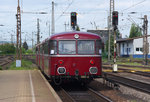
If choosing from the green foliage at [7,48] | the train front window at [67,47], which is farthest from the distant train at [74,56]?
the green foliage at [7,48]

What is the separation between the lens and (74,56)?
42.1 ft

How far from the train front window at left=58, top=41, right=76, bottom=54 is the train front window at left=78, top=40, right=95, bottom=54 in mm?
272

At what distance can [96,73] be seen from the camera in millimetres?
12930

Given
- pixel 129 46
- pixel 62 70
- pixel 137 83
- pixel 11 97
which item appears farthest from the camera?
pixel 129 46

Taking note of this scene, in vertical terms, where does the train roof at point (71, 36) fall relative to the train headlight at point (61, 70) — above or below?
above

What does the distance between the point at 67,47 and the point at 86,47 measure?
86 cm

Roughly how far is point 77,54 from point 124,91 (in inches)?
110

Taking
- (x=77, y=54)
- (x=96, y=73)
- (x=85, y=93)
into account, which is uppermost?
(x=77, y=54)

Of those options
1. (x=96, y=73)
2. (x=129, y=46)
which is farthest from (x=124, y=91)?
(x=129, y=46)

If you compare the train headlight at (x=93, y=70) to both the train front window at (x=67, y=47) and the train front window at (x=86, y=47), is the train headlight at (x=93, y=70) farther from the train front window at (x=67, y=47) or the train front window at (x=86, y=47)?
the train front window at (x=67, y=47)

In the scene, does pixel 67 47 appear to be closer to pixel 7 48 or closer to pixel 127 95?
pixel 127 95

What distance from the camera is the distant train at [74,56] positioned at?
12.7 metres

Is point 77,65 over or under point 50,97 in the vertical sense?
over

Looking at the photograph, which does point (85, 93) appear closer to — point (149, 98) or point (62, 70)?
point (62, 70)
